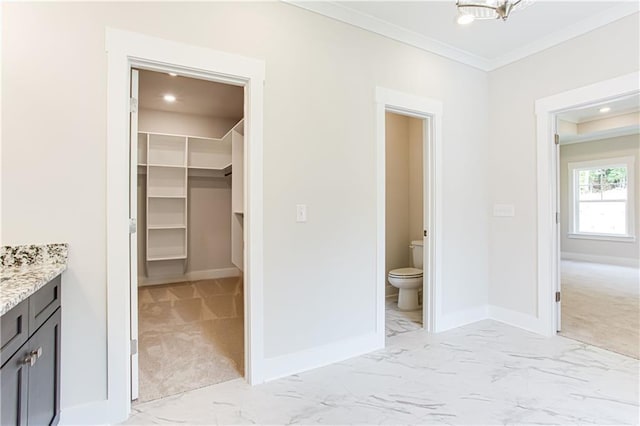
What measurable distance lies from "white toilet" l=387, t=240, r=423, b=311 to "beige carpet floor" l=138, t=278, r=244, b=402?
1704 mm

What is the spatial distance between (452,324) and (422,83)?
7.44 feet

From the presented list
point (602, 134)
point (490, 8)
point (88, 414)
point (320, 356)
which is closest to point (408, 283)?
point (320, 356)

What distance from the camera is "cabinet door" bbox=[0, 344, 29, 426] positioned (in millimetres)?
1051

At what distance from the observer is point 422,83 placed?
294cm

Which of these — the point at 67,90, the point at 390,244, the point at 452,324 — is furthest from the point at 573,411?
the point at 67,90

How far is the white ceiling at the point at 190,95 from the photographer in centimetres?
377

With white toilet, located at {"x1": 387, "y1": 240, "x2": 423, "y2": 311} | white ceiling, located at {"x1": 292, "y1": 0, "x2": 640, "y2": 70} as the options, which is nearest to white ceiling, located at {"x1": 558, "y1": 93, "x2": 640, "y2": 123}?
white ceiling, located at {"x1": 292, "y1": 0, "x2": 640, "y2": 70}

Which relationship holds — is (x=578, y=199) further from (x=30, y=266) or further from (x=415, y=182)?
(x=30, y=266)

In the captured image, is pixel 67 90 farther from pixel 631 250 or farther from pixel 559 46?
Answer: pixel 631 250

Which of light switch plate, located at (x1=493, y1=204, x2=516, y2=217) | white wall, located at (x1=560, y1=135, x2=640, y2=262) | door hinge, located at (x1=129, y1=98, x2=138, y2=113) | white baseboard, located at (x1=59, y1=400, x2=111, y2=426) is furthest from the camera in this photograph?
white wall, located at (x1=560, y1=135, x2=640, y2=262)

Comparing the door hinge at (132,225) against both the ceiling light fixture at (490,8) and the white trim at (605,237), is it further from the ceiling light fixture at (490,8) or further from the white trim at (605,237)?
the white trim at (605,237)

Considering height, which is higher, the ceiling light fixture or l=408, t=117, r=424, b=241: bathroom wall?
the ceiling light fixture

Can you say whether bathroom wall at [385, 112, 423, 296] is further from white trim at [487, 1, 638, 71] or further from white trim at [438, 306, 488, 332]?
white trim at [487, 1, 638, 71]

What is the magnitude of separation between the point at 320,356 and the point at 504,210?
2328 millimetres
